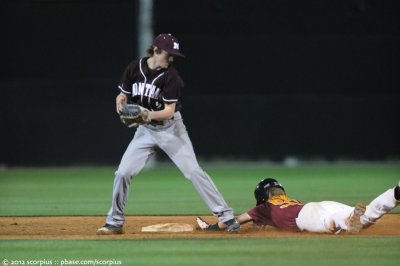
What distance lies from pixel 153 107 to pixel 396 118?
13.9m

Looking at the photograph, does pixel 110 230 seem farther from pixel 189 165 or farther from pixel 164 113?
pixel 164 113

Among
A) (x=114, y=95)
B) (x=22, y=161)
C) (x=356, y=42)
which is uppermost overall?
(x=356, y=42)

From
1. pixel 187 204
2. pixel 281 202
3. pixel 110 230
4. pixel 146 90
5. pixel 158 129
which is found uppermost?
pixel 146 90

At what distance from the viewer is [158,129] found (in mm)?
8250

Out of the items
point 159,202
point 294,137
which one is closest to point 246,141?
point 294,137

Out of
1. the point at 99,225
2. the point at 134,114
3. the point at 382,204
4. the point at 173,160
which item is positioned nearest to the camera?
the point at 382,204

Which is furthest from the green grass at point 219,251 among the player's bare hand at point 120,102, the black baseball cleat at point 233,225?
the player's bare hand at point 120,102

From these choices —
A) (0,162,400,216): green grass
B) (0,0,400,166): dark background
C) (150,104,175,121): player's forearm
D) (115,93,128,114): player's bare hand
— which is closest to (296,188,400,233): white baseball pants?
(150,104,175,121): player's forearm

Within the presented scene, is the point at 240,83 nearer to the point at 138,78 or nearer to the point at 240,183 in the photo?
the point at 240,183

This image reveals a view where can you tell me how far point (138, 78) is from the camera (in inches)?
323

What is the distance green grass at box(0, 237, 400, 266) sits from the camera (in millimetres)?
6573

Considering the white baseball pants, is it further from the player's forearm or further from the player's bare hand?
the player's bare hand

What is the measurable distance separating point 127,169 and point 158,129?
490 millimetres

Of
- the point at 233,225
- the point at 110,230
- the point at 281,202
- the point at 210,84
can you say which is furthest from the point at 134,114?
the point at 210,84
